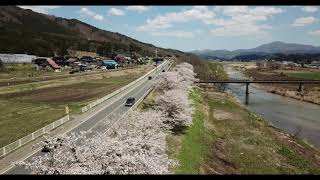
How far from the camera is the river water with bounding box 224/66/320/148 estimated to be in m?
50.1

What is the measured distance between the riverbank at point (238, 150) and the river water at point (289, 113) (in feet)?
11.2

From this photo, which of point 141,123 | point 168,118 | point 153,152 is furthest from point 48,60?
point 153,152

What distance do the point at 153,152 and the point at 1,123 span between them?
29.6 meters

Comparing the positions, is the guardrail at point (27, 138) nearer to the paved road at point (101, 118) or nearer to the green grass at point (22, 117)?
the green grass at point (22, 117)

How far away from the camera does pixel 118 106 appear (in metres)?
54.9

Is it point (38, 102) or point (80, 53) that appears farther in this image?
point (80, 53)

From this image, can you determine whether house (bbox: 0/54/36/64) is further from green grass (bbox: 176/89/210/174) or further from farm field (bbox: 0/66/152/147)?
green grass (bbox: 176/89/210/174)

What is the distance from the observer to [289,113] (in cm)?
6581

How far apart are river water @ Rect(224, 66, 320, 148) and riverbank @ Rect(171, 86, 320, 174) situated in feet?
11.2

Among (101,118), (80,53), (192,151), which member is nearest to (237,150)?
(192,151)

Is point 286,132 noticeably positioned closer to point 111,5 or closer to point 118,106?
point 118,106

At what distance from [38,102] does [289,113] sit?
41842 millimetres

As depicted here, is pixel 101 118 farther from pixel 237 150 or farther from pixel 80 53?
pixel 80 53

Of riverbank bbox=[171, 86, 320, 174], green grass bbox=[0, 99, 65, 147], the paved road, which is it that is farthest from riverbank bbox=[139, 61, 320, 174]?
green grass bbox=[0, 99, 65, 147]
